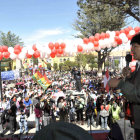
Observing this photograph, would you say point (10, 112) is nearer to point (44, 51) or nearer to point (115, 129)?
point (44, 51)

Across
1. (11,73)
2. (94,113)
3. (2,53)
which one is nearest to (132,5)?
(94,113)

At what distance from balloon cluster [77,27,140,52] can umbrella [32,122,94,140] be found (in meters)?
7.39

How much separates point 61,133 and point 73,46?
25.0 ft

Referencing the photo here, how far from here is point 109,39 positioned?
7660 millimetres

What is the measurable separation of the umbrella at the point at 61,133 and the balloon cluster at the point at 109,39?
739 cm

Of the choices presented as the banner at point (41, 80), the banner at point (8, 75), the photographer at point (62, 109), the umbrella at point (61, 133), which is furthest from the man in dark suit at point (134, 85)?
the banner at point (8, 75)

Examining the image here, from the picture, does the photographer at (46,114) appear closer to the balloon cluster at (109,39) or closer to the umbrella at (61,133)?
the balloon cluster at (109,39)

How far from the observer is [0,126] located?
8.14 m

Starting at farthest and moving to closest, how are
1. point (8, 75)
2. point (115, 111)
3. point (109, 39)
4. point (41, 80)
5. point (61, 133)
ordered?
point (8, 75), point (41, 80), point (109, 39), point (115, 111), point (61, 133)

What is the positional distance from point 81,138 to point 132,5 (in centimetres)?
995

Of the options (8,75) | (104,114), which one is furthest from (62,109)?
(8,75)

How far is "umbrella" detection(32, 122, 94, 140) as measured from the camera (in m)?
0.62

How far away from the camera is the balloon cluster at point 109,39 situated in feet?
25.0

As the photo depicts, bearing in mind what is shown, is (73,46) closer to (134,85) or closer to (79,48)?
(79,48)
